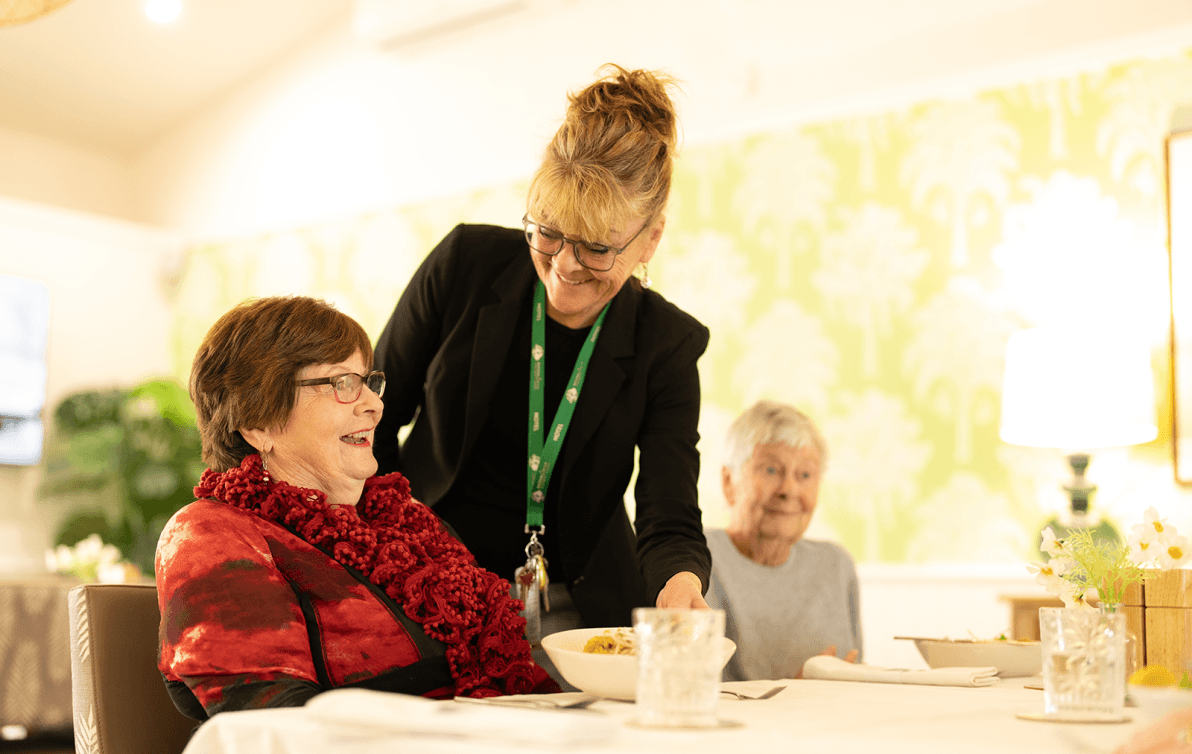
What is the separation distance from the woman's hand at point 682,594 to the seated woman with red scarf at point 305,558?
0.63 feet

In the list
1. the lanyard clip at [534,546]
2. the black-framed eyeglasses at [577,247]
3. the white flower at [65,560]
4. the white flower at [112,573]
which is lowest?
the white flower at [112,573]

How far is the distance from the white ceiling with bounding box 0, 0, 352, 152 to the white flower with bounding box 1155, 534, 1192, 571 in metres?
5.70

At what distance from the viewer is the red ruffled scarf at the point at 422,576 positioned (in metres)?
1.35

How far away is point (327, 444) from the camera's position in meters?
1.48

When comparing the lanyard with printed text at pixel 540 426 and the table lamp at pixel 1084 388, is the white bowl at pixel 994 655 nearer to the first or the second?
the lanyard with printed text at pixel 540 426

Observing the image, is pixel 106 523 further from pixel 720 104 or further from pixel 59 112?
pixel 720 104

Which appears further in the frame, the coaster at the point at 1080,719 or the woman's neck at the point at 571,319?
the woman's neck at the point at 571,319

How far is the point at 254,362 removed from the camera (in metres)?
1.46

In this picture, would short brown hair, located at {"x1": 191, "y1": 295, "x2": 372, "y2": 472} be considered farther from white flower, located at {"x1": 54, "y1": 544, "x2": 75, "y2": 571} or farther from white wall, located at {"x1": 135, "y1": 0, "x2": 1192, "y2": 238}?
white flower, located at {"x1": 54, "y1": 544, "x2": 75, "y2": 571}

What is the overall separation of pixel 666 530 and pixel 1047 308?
2.84 meters

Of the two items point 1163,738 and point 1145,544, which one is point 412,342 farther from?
point 1163,738

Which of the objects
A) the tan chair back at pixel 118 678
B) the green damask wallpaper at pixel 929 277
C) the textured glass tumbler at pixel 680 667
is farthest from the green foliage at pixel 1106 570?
the green damask wallpaper at pixel 929 277

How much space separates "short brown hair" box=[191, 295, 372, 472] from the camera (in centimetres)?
145

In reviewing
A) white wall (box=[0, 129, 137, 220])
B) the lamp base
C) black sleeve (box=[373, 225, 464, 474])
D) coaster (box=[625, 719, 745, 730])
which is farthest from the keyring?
white wall (box=[0, 129, 137, 220])
